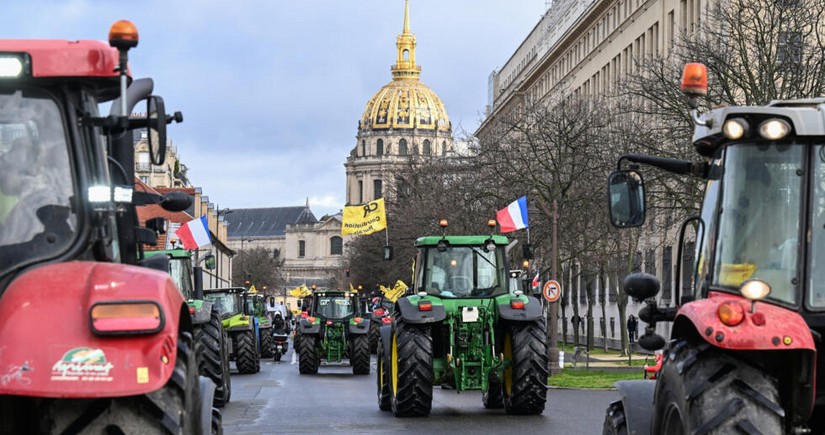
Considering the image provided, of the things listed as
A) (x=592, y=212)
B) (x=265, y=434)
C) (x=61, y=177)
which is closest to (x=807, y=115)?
(x=61, y=177)

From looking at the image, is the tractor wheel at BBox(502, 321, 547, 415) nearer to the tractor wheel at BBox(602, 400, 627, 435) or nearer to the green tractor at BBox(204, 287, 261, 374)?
the tractor wheel at BBox(602, 400, 627, 435)

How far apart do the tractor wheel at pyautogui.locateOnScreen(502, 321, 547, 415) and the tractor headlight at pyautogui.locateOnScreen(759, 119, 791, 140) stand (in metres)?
13.3

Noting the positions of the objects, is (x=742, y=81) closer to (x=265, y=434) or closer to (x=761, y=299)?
(x=265, y=434)

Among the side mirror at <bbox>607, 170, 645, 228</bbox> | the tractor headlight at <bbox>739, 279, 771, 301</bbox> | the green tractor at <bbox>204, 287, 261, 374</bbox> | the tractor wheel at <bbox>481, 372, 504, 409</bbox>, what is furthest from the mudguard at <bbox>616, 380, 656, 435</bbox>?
the green tractor at <bbox>204, 287, 261, 374</bbox>

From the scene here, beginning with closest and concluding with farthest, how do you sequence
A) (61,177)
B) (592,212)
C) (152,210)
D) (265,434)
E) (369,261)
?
(61,177) → (265,434) → (592,212) → (152,210) → (369,261)

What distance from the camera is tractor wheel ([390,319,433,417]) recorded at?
20.6m

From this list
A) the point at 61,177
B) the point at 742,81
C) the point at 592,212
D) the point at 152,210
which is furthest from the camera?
the point at 152,210

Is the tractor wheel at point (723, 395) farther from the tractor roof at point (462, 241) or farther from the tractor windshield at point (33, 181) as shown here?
the tractor roof at point (462, 241)

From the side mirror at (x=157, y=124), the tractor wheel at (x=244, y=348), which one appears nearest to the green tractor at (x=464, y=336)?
the side mirror at (x=157, y=124)

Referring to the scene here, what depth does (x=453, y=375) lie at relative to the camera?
21.5 meters

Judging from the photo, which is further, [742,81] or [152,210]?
[152,210]

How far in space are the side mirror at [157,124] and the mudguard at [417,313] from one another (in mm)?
13456

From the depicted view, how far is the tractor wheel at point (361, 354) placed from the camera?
130 feet

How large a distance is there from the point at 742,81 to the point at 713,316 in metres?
25.8
